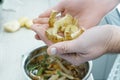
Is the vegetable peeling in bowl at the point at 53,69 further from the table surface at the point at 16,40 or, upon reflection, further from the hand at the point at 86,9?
the hand at the point at 86,9

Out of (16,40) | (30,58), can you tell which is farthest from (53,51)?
(16,40)

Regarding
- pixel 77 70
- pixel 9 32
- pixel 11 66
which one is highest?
pixel 9 32

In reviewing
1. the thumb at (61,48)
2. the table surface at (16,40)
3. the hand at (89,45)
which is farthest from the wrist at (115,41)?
the table surface at (16,40)

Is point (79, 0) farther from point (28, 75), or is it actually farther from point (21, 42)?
point (28, 75)

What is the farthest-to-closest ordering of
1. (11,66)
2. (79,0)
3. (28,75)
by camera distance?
(79,0) → (11,66) → (28,75)

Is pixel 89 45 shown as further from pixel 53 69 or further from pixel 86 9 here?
pixel 86 9

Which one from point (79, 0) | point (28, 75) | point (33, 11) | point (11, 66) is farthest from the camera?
point (33, 11)

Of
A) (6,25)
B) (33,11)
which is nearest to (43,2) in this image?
(33,11)
